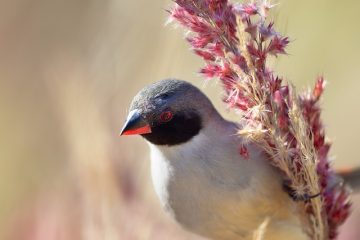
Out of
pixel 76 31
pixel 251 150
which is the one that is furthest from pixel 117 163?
pixel 76 31

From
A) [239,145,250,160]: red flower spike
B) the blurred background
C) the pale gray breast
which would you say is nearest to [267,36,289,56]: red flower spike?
the blurred background

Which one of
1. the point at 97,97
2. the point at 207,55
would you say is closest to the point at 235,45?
the point at 207,55

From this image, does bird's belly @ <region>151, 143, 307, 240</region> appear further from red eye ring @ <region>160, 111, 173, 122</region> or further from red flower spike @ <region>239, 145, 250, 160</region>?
red eye ring @ <region>160, 111, 173, 122</region>

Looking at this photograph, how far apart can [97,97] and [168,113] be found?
12.7 inches

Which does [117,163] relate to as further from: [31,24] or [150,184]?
[31,24]

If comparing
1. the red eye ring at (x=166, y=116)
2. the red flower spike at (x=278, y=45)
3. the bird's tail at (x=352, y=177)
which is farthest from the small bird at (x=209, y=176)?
the red flower spike at (x=278, y=45)

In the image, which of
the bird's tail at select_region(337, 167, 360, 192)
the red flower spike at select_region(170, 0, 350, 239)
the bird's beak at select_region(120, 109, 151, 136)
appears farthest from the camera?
the bird's tail at select_region(337, 167, 360, 192)

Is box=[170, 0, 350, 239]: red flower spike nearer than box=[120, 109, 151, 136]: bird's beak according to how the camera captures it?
Yes

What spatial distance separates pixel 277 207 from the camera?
3.26 m

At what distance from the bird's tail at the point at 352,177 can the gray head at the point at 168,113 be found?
1.90 ft

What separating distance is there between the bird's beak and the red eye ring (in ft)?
0.28

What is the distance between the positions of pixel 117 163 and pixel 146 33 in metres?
1.03

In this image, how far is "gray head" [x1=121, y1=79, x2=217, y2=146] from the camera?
3010 millimetres

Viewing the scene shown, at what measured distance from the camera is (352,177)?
3.45 metres
